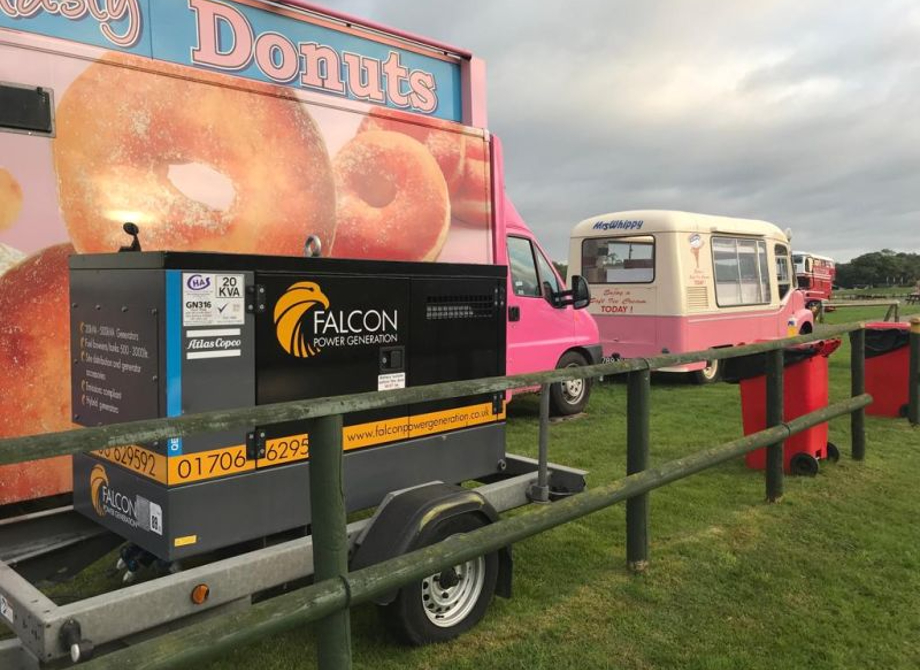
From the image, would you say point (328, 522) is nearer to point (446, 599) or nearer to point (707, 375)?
point (446, 599)

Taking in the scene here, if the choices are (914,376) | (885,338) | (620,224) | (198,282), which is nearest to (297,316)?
(198,282)

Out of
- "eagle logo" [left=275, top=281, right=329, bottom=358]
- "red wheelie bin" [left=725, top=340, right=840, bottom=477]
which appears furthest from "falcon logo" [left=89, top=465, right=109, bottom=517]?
"red wheelie bin" [left=725, top=340, right=840, bottom=477]

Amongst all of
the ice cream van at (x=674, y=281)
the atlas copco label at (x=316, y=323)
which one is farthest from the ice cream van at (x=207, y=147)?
the ice cream van at (x=674, y=281)

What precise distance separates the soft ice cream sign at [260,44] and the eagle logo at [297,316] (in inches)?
99.1

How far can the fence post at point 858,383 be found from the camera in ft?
20.1

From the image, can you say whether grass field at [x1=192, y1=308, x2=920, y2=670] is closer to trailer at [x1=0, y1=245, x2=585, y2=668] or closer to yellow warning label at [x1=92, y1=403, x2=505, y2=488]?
trailer at [x1=0, y1=245, x2=585, y2=668]

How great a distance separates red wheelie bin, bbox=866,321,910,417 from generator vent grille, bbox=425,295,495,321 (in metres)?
6.11

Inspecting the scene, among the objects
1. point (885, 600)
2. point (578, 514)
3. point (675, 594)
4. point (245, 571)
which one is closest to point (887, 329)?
point (885, 600)

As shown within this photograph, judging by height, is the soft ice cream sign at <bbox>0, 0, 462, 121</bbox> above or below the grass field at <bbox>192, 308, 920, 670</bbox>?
above

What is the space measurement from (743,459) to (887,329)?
3166 mm

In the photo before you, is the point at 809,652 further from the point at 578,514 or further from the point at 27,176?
the point at 27,176

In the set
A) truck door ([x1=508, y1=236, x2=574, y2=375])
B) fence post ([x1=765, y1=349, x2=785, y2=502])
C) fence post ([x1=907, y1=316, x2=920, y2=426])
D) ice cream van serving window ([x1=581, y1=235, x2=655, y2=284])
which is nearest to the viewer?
fence post ([x1=765, y1=349, x2=785, y2=502])

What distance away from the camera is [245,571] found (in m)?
2.73

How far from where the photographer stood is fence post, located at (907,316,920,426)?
24.8 feet
